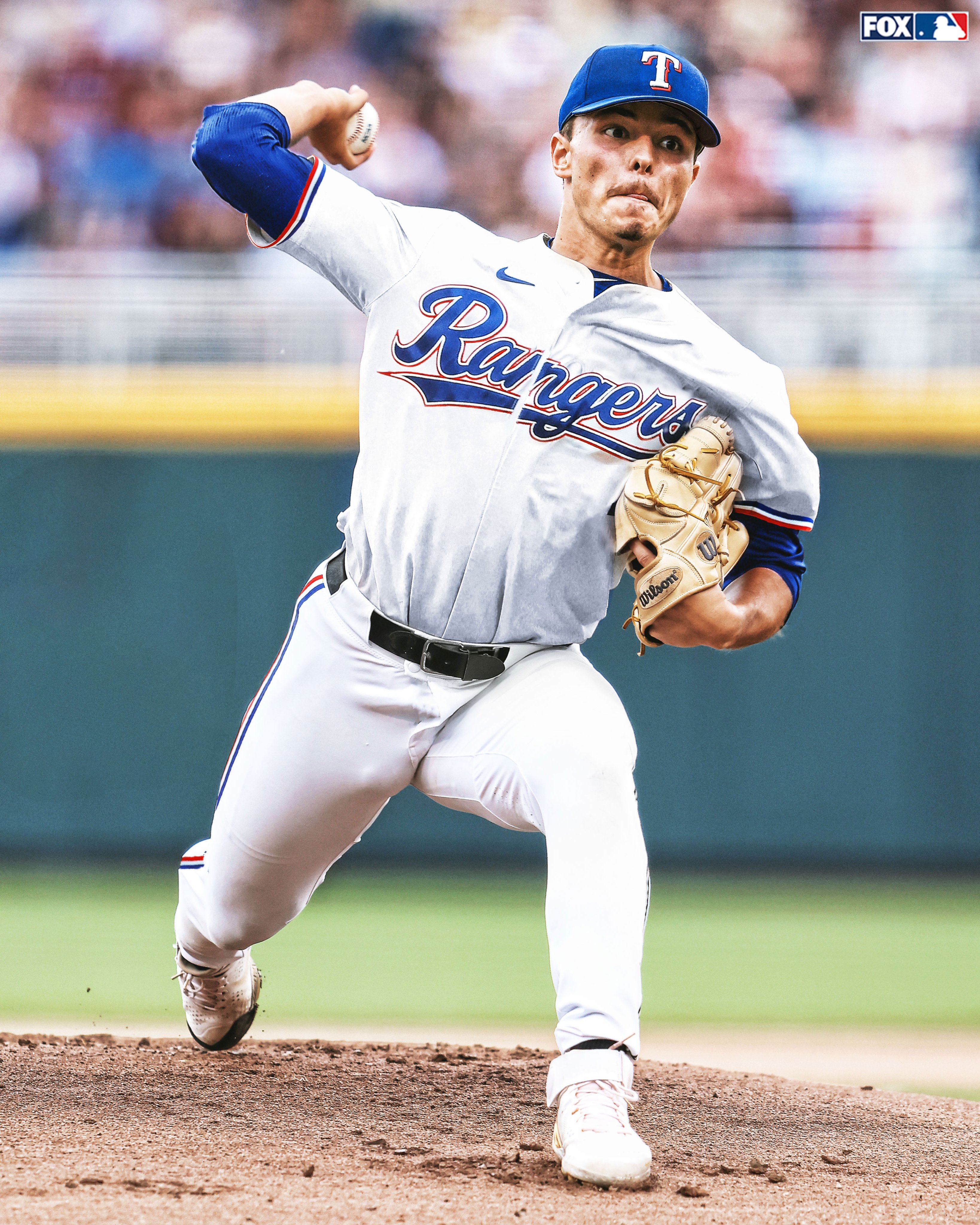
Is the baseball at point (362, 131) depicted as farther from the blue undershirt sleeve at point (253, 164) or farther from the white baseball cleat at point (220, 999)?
the white baseball cleat at point (220, 999)

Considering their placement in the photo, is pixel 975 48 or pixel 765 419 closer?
pixel 765 419

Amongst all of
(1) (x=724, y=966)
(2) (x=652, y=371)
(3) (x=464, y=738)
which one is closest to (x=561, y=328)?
(2) (x=652, y=371)

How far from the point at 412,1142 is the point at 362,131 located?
5.97 ft

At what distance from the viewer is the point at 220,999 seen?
3.19 metres

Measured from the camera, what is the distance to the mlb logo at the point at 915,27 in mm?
7059

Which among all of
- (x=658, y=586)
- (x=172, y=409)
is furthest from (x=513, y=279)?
(x=172, y=409)

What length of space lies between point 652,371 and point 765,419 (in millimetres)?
212

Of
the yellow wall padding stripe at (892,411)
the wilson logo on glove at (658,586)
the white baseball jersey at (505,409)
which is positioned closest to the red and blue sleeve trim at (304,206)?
the white baseball jersey at (505,409)

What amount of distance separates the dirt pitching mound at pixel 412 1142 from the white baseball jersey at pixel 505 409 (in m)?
0.88

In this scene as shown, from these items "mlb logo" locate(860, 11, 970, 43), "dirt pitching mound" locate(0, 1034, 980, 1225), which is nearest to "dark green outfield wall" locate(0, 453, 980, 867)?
"mlb logo" locate(860, 11, 970, 43)

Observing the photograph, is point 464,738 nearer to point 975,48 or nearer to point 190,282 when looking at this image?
point 190,282

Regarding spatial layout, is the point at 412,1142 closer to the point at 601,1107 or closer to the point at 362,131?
the point at 601,1107

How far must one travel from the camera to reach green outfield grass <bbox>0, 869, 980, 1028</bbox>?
438 cm

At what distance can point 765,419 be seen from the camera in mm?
2691
